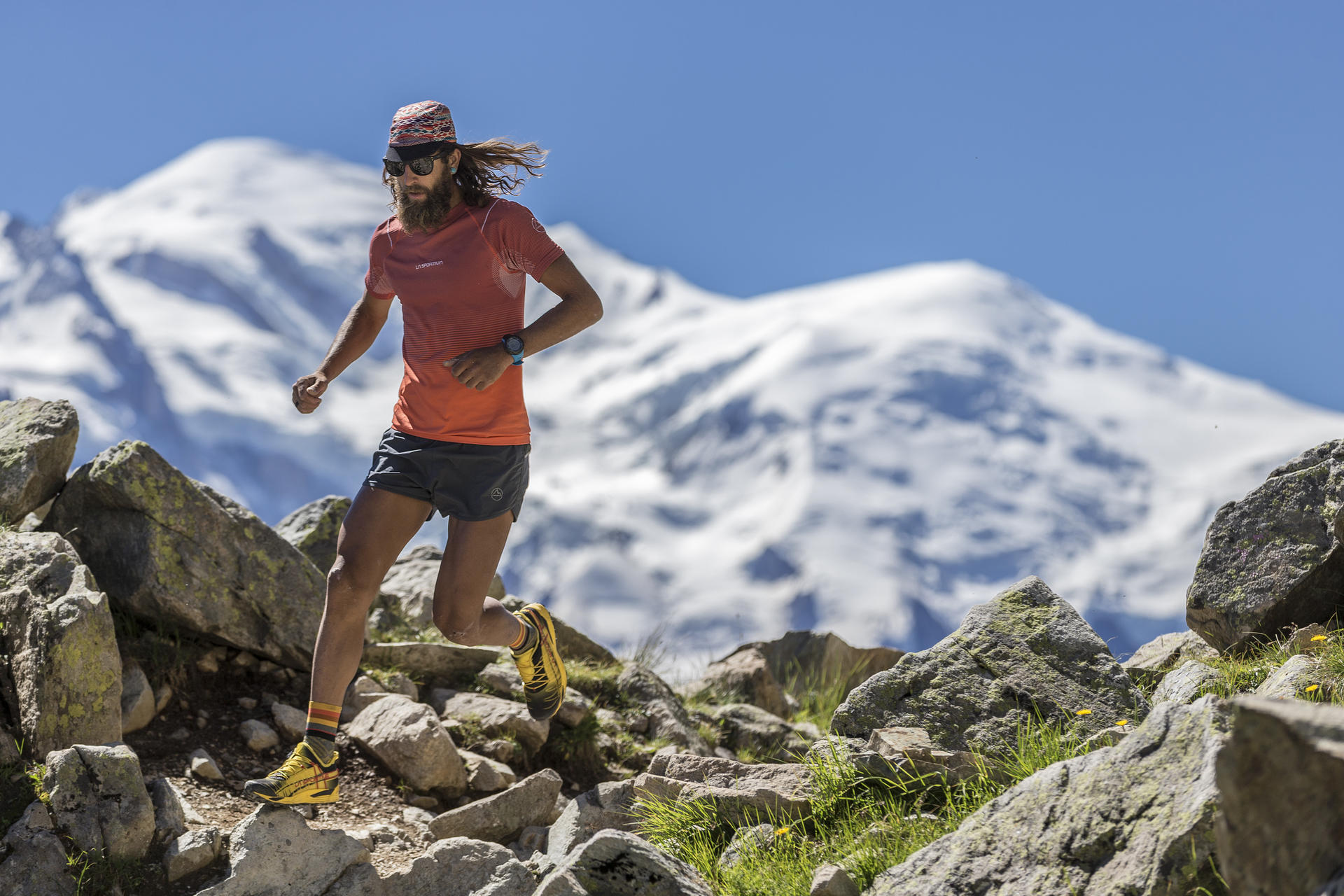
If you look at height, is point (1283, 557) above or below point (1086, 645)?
above

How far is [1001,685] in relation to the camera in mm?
5938

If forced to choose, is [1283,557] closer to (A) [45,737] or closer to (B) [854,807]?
(B) [854,807]

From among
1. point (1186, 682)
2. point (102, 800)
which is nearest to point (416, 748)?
point (102, 800)

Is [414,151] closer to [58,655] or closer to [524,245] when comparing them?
[524,245]

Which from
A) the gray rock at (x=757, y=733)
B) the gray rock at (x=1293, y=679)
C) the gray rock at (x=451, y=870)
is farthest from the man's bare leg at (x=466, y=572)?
the gray rock at (x=1293, y=679)

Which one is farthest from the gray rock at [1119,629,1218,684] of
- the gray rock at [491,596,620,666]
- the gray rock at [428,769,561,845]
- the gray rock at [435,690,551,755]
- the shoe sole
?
the gray rock at [491,596,620,666]

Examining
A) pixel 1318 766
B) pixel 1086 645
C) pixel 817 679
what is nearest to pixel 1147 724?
pixel 1318 766

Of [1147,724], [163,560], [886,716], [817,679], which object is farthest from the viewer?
[817,679]

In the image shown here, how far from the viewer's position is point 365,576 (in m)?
5.59

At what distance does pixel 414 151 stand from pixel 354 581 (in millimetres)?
2271

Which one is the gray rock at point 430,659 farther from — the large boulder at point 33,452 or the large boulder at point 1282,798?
the large boulder at point 1282,798

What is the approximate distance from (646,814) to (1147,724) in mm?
2674

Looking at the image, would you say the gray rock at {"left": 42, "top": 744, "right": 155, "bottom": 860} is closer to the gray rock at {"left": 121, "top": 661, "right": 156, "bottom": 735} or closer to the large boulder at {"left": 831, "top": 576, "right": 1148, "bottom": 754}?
the gray rock at {"left": 121, "top": 661, "right": 156, "bottom": 735}

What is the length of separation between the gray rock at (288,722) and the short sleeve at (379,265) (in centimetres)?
282
